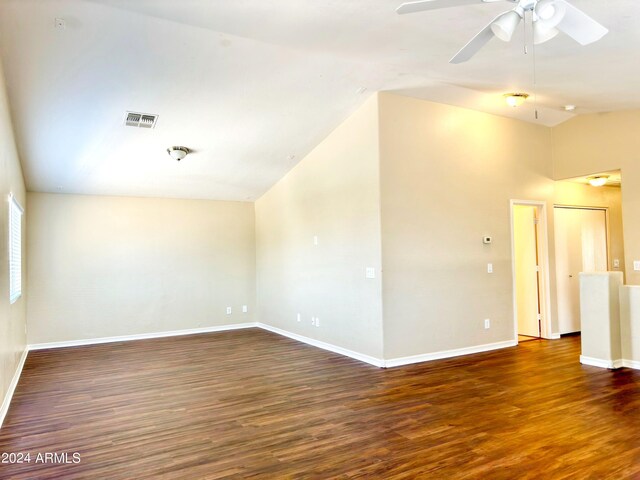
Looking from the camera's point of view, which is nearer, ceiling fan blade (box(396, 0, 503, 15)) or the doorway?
ceiling fan blade (box(396, 0, 503, 15))

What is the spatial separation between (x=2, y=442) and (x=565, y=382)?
4.82m

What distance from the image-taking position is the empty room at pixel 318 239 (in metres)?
2.94

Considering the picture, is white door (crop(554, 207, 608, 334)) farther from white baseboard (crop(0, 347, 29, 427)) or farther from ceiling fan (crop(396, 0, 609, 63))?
white baseboard (crop(0, 347, 29, 427))

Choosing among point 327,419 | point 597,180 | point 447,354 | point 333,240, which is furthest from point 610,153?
point 327,419

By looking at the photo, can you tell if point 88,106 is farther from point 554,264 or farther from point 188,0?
point 554,264

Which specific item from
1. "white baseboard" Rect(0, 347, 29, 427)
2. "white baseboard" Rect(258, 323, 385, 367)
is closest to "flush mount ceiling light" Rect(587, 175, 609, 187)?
"white baseboard" Rect(258, 323, 385, 367)

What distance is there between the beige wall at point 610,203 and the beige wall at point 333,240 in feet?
12.1

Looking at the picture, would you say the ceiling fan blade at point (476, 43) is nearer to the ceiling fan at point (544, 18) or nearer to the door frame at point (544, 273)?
the ceiling fan at point (544, 18)

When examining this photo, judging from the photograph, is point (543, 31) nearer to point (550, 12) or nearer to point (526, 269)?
point (550, 12)

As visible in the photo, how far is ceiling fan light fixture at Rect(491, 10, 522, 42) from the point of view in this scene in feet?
7.88

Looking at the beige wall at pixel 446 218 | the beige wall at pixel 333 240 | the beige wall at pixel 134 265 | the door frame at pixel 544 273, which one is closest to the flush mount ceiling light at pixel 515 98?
the beige wall at pixel 446 218

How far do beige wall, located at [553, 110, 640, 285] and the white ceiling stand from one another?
0.31m

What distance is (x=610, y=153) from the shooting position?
572 cm

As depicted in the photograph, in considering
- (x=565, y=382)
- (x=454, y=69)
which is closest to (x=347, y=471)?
(x=565, y=382)
